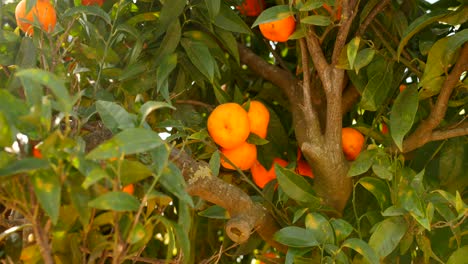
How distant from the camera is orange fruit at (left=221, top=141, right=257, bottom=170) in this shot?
3.41 ft

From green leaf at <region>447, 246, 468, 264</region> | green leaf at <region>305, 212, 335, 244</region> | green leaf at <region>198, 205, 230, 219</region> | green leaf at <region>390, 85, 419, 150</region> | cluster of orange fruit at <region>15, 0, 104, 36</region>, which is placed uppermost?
cluster of orange fruit at <region>15, 0, 104, 36</region>

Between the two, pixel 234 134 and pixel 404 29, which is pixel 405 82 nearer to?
pixel 404 29

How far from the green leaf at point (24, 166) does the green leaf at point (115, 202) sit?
51mm

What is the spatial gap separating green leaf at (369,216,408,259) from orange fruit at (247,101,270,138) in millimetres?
228

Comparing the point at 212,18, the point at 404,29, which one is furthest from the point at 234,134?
the point at 404,29

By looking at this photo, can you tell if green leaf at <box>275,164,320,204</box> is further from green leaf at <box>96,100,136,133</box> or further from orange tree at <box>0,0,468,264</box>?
green leaf at <box>96,100,136,133</box>

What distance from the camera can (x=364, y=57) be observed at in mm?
964

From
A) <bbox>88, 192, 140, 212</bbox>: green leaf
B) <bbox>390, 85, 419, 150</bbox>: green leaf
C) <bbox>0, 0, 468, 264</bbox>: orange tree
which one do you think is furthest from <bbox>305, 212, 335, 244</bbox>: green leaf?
<bbox>88, 192, 140, 212</bbox>: green leaf

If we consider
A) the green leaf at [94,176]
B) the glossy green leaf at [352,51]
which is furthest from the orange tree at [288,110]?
→ the green leaf at [94,176]

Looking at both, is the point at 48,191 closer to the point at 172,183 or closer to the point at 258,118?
the point at 172,183

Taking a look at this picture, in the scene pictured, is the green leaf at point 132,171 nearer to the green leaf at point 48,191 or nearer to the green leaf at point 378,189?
the green leaf at point 48,191

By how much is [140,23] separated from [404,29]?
0.39 meters

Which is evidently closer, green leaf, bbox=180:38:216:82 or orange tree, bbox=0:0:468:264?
orange tree, bbox=0:0:468:264

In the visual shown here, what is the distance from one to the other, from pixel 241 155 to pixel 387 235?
0.24 metres
